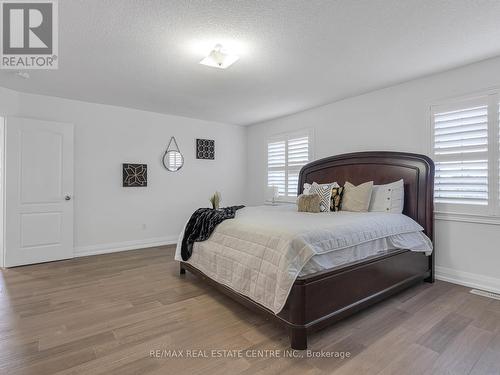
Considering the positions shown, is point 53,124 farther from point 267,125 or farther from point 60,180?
point 267,125

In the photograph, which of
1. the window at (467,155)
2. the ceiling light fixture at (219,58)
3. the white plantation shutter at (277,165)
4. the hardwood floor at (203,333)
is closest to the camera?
the hardwood floor at (203,333)

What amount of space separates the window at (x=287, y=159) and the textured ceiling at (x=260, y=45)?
1152 millimetres

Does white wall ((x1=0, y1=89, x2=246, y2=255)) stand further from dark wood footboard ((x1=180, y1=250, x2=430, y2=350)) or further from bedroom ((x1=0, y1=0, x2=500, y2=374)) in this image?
dark wood footboard ((x1=180, y1=250, x2=430, y2=350))

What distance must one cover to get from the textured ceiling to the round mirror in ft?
4.37

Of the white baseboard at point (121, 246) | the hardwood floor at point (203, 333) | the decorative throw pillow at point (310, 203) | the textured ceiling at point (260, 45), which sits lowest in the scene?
the hardwood floor at point (203, 333)

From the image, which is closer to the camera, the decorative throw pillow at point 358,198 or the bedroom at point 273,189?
the bedroom at point 273,189

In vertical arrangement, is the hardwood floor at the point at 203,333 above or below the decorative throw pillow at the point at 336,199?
below

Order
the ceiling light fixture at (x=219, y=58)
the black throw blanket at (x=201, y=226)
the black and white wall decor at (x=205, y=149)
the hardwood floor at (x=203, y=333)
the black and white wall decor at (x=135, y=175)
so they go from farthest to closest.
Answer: the black and white wall decor at (x=205, y=149)
the black and white wall decor at (x=135, y=175)
the black throw blanket at (x=201, y=226)
the ceiling light fixture at (x=219, y=58)
the hardwood floor at (x=203, y=333)

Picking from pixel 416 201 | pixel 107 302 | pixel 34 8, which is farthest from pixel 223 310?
pixel 34 8

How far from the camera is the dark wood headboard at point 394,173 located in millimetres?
3340

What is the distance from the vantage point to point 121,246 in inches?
192

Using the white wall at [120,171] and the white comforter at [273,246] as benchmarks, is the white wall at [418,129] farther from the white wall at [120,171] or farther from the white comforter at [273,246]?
the white wall at [120,171]

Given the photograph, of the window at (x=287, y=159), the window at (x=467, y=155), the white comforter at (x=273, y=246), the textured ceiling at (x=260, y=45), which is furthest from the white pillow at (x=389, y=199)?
the window at (x=287, y=159)

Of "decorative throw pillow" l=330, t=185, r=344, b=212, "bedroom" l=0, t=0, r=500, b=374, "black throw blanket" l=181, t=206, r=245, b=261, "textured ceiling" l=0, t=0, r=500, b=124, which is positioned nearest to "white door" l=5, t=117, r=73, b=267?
"bedroom" l=0, t=0, r=500, b=374
